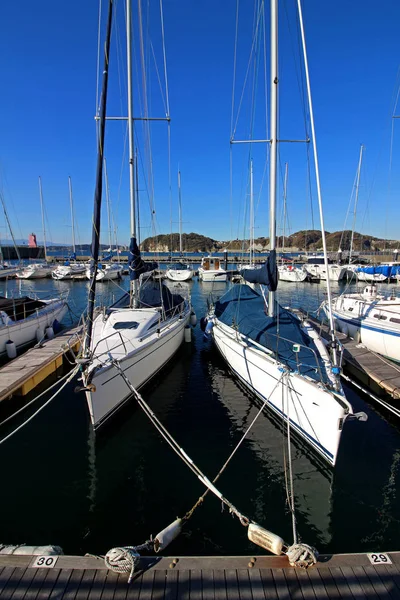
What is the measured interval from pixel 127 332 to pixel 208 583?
8.49 metres

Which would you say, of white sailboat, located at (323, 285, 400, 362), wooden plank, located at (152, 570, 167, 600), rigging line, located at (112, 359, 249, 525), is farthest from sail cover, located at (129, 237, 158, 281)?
wooden plank, located at (152, 570, 167, 600)

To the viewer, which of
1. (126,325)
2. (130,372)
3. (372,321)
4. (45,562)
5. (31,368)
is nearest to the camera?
(45,562)

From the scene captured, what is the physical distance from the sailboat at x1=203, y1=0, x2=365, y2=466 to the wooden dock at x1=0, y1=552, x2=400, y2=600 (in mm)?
2854

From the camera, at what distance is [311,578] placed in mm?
3896

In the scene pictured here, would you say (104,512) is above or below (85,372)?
below

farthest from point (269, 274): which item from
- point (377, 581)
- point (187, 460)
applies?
point (377, 581)

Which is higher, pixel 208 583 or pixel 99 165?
pixel 99 165

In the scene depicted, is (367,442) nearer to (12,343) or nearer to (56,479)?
(56,479)

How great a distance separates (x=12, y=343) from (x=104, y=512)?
35.5 ft

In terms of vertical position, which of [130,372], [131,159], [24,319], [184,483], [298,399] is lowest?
[184,483]

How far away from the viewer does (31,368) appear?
12.2 meters

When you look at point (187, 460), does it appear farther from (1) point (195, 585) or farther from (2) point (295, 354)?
(2) point (295, 354)

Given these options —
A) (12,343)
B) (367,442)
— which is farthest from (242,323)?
(12,343)

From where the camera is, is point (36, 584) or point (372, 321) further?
point (372, 321)
